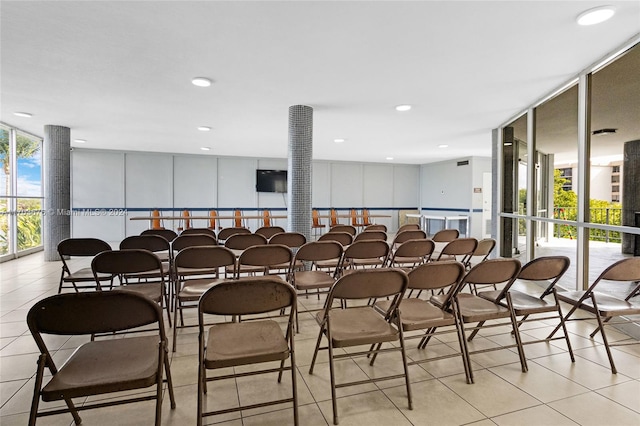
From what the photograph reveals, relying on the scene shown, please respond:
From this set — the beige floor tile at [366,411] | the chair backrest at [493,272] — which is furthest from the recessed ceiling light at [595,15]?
the beige floor tile at [366,411]

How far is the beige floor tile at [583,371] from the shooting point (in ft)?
7.38

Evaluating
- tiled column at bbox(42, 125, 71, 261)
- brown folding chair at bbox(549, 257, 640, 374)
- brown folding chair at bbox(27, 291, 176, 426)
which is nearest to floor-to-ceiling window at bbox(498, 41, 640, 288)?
brown folding chair at bbox(549, 257, 640, 374)

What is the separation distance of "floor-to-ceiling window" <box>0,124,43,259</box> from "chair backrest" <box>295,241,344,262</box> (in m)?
6.64

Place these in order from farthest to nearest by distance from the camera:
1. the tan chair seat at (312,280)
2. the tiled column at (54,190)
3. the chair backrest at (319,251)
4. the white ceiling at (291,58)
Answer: the tiled column at (54,190) < the chair backrest at (319,251) < the tan chair seat at (312,280) < the white ceiling at (291,58)

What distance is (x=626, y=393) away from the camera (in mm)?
2119

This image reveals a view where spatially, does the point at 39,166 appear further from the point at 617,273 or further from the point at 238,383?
the point at 617,273

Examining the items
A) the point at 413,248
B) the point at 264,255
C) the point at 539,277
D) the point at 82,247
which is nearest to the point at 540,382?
the point at 539,277

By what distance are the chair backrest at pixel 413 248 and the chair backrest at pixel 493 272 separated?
1.12 metres

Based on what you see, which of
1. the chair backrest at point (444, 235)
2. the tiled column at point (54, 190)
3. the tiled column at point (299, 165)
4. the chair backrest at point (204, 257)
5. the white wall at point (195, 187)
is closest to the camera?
the chair backrest at point (204, 257)

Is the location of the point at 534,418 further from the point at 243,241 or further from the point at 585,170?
the point at 243,241

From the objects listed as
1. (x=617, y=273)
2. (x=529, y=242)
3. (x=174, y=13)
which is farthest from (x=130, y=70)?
(x=529, y=242)

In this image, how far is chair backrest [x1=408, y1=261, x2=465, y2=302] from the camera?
2.19 metres

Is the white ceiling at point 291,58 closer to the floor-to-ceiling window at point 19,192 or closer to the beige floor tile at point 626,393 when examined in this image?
the floor-to-ceiling window at point 19,192

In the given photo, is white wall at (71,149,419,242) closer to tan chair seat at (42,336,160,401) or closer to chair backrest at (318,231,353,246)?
chair backrest at (318,231,353,246)
